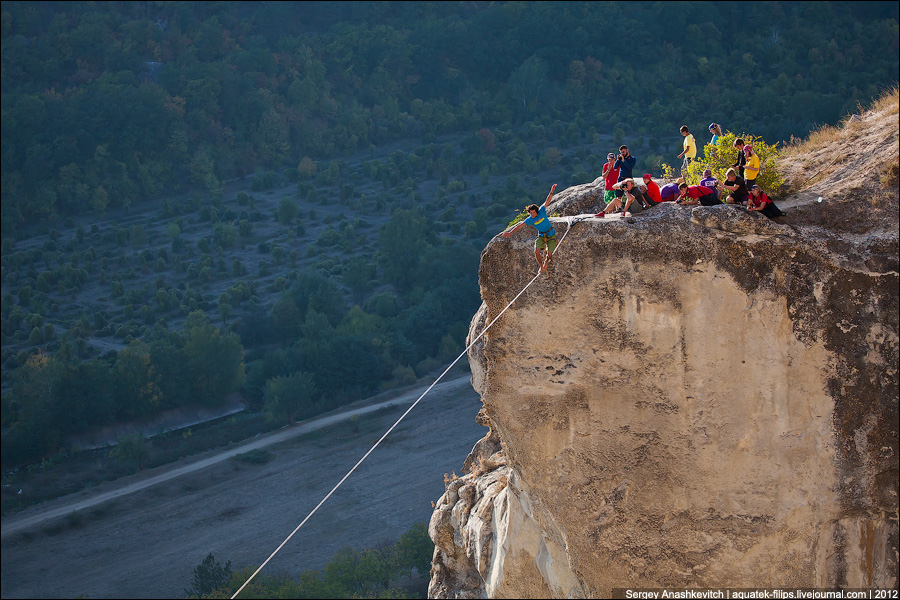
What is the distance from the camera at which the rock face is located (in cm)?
1099

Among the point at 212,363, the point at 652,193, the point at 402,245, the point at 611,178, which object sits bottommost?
the point at 212,363

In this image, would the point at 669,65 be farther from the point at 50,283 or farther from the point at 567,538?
the point at 567,538

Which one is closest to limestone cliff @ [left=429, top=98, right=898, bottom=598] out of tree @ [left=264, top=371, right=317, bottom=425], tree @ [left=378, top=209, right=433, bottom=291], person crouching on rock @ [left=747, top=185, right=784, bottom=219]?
person crouching on rock @ [left=747, top=185, right=784, bottom=219]

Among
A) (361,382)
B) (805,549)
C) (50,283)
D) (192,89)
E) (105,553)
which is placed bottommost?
A: (105,553)

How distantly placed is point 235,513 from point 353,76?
5175 cm

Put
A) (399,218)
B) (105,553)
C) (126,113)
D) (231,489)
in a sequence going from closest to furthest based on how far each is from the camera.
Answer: (105,553)
(231,489)
(399,218)
(126,113)

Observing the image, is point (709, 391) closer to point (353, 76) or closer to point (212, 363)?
point (212, 363)

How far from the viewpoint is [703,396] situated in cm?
1143

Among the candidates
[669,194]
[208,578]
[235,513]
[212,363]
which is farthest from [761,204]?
[212,363]

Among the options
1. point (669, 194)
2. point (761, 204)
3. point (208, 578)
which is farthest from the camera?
point (208, 578)

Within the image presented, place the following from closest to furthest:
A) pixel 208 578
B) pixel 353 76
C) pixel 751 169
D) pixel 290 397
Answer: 1. pixel 751 169
2. pixel 208 578
3. pixel 290 397
4. pixel 353 76

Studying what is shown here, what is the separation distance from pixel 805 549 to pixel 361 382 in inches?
1426

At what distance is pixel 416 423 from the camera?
4222cm

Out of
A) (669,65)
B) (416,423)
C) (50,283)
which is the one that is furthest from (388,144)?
(416,423)
